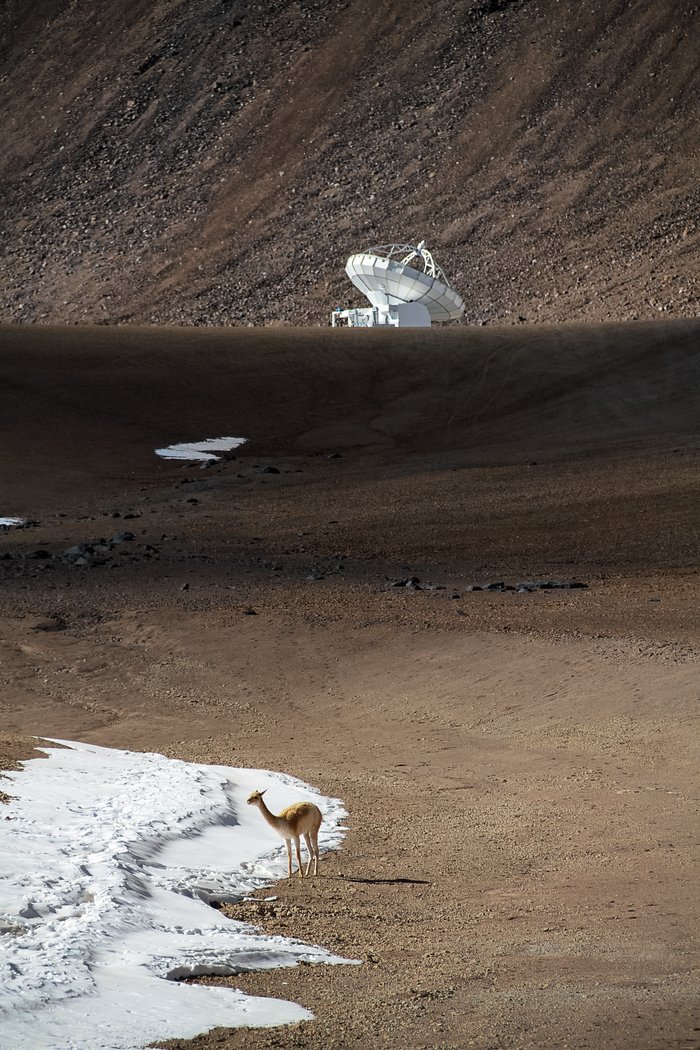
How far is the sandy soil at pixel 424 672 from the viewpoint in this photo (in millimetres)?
5695

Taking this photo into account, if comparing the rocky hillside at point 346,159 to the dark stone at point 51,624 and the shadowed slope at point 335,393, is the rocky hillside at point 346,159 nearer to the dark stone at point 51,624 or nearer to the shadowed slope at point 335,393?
the shadowed slope at point 335,393

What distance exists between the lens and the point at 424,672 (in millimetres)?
13156

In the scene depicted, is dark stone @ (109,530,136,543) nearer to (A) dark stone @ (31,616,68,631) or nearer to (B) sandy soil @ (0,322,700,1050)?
(B) sandy soil @ (0,322,700,1050)

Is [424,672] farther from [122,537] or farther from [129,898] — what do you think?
[122,537]

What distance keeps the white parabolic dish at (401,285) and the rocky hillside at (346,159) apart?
14.8 m

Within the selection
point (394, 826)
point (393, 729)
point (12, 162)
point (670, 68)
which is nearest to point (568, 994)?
point (394, 826)

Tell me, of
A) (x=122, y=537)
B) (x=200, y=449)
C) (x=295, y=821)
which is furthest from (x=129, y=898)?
(x=200, y=449)

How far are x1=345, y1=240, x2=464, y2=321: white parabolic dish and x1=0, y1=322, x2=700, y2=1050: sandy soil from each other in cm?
1564

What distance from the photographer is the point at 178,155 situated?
84.1m

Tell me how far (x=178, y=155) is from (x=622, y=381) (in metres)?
53.3

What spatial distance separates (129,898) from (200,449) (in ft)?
87.7

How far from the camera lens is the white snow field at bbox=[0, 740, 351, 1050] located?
4891 millimetres

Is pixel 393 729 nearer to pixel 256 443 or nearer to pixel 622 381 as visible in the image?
pixel 256 443

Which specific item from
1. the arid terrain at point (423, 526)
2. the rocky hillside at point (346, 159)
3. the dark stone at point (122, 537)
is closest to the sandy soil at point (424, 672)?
the arid terrain at point (423, 526)
